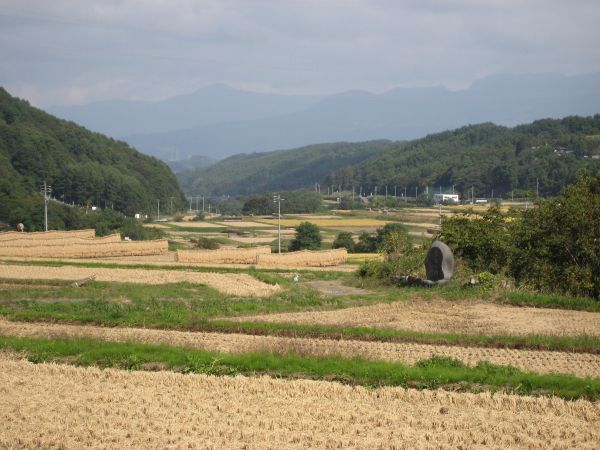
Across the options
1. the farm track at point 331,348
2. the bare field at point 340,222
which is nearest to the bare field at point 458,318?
the farm track at point 331,348

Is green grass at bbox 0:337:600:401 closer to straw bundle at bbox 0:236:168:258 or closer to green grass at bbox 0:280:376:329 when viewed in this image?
green grass at bbox 0:280:376:329

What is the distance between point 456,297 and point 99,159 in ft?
299

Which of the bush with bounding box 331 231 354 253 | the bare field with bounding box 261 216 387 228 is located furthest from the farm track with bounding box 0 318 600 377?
the bare field with bounding box 261 216 387 228

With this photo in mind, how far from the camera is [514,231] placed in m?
38.4

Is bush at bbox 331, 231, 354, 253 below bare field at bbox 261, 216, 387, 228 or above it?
below

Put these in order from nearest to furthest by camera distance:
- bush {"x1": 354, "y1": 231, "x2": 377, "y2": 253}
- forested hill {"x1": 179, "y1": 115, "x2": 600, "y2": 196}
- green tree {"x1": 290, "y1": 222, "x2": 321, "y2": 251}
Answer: bush {"x1": 354, "y1": 231, "x2": 377, "y2": 253} < green tree {"x1": 290, "y1": 222, "x2": 321, "y2": 251} < forested hill {"x1": 179, "y1": 115, "x2": 600, "y2": 196}

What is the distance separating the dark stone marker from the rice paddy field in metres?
2.36

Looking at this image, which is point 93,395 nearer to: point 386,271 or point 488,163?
point 386,271

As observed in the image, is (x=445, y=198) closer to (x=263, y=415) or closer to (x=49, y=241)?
A: (x=49, y=241)

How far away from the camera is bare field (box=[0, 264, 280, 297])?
3672cm

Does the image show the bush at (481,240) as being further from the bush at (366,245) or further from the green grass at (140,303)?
the bush at (366,245)

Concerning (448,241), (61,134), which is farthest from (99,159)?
(448,241)

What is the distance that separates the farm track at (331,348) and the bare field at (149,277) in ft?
A: 37.7

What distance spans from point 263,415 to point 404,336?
8.99 m
